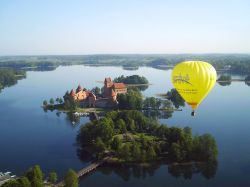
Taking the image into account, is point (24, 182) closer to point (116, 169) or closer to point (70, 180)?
point (70, 180)

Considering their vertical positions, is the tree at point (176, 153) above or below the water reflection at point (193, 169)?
above

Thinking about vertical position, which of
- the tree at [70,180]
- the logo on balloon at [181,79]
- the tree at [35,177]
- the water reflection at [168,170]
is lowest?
the water reflection at [168,170]

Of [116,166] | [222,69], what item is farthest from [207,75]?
[222,69]

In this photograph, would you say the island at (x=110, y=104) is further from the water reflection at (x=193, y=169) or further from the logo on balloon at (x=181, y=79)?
the logo on balloon at (x=181, y=79)

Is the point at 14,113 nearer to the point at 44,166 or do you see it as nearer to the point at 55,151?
the point at 55,151

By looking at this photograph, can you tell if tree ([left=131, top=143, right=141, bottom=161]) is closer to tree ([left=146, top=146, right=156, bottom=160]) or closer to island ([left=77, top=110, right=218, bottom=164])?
island ([left=77, top=110, right=218, bottom=164])

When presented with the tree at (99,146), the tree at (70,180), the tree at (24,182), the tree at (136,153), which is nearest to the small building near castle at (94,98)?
the tree at (99,146)

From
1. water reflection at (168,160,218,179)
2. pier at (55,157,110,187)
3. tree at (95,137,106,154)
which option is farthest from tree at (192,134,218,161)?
tree at (95,137,106,154)

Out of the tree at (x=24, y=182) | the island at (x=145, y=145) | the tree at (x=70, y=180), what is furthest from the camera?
the island at (x=145, y=145)
